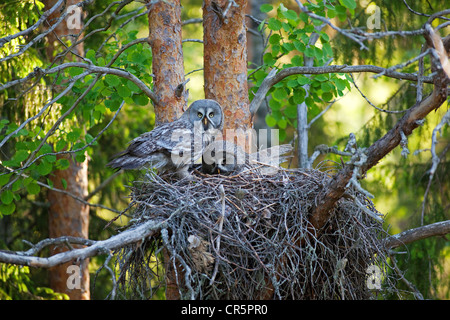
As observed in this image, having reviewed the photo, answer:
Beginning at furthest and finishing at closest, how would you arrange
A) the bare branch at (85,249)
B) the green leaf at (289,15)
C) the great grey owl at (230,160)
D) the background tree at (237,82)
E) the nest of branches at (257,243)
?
the green leaf at (289,15) → the great grey owl at (230,160) → the nest of branches at (257,243) → the background tree at (237,82) → the bare branch at (85,249)

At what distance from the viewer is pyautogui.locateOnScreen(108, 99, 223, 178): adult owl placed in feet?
16.6

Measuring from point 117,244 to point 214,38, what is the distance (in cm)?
262

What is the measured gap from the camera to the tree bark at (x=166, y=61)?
537cm

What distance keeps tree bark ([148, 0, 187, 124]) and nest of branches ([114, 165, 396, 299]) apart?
121 centimetres

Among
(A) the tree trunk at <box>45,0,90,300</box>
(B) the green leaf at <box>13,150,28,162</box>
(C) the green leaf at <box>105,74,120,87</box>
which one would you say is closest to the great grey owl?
(C) the green leaf at <box>105,74,120,87</box>

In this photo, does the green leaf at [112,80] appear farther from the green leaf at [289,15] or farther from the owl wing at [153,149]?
the green leaf at [289,15]

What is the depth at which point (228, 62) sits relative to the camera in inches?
206

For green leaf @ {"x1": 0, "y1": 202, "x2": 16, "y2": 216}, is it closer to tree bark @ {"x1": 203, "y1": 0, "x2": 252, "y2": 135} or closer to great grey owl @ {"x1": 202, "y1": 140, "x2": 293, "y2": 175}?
great grey owl @ {"x1": 202, "y1": 140, "x2": 293, "y2": 175}

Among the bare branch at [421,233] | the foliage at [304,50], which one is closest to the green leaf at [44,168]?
the foliage at [304,50]

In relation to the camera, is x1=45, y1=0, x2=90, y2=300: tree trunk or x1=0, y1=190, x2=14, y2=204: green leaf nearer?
x1=0, y1=190, x2=14, y2=204: green leaf

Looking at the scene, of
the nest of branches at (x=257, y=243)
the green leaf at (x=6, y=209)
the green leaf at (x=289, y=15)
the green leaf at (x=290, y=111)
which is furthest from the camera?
the green leaf at (x=290, y=111)

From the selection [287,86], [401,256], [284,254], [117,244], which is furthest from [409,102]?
[117,244]

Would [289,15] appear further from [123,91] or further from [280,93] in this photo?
[123,91]

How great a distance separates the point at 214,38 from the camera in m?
5.25
